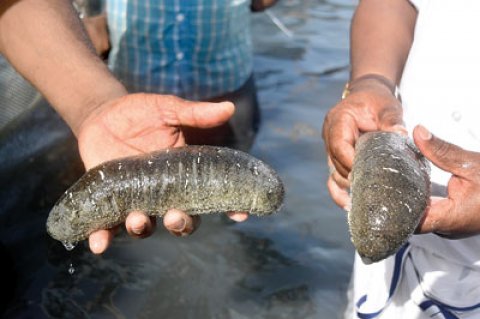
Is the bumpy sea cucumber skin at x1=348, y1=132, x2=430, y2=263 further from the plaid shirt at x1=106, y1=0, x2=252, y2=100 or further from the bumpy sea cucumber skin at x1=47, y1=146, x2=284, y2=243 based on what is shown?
the plaid shirt at x1=106, y1=0, x2=252, y2=100

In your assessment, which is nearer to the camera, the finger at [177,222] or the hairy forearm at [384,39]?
the finger at [177,222]

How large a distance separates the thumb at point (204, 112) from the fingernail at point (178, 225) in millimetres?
417

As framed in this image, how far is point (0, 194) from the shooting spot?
4469mm

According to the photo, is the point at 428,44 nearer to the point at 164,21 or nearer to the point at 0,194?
the point at 164,21

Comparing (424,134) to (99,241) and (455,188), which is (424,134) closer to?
(455,188)

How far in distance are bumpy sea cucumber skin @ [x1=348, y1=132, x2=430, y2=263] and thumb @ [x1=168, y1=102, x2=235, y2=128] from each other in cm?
58

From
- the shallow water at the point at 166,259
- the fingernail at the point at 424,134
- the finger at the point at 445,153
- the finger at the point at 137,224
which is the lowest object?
the shallow water at the point at 166,259

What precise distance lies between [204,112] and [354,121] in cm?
64

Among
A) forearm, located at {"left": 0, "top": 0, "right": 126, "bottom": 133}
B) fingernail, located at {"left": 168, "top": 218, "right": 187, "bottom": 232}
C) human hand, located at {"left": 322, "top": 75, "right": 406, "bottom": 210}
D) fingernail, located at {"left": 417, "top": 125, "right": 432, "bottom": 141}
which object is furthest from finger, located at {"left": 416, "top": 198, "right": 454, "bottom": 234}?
forearm, located at {"left": 0, "top": 0, "right": 126, "bottom": 133}

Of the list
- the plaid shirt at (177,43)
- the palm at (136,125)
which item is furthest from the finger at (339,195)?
the plaid shirt at (177,43)

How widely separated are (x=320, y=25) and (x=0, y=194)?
6373mm

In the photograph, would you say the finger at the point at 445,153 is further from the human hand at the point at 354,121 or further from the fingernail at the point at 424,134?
the human hand at the point at 354,121

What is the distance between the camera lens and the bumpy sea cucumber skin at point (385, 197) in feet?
6.56

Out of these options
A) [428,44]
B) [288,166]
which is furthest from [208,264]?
[428,44]
